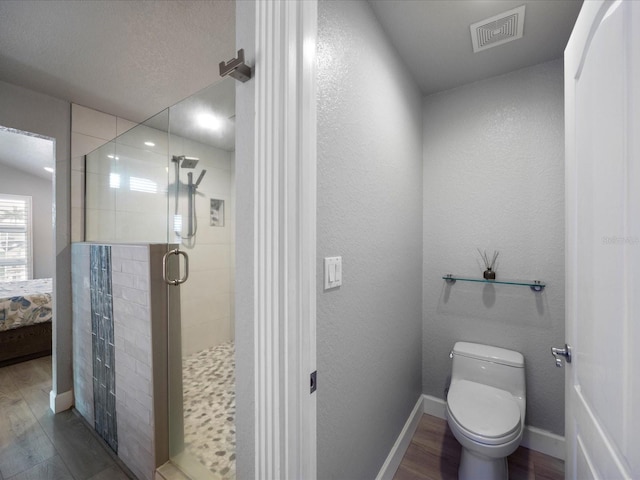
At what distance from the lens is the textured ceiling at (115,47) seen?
4.65ft

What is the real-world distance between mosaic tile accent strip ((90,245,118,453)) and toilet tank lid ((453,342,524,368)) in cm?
220

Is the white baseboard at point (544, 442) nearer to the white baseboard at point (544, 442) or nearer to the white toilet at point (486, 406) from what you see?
the white baseboard at point (544, 442)

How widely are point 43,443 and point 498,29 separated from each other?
12.3 feet

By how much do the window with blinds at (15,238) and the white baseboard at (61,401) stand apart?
3.56m

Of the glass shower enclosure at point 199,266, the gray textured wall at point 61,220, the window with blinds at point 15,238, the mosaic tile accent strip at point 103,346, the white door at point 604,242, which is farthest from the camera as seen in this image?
the window with blinds at point 15,238

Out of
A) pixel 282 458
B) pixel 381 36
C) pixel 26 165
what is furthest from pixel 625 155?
pixel 26 165

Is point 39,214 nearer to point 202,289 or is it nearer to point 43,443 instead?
point 43,443

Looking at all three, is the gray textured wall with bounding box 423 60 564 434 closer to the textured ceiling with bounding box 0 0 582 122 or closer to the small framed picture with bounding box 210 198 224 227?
the textured ceiling with bounding box 0 0 582 122

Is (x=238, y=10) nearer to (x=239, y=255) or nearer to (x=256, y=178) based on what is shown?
(x=256, y=178)

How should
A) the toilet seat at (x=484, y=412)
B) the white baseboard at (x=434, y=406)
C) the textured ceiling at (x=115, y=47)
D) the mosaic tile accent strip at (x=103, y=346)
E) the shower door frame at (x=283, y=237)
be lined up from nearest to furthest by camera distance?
the shower door frame at (x=283, y=237) < the toilet seat at (x=484, y=412) < the textured ceiling at (x=115, y=47) < the mosaic tile accent strip at (x=103, y=346) < the white baseboard at (x=434, y=406)

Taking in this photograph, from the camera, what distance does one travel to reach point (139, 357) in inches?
55.2

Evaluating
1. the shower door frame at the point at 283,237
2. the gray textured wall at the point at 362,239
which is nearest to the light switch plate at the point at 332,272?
the gray textured wall at the point at 362,239

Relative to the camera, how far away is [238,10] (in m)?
0.85

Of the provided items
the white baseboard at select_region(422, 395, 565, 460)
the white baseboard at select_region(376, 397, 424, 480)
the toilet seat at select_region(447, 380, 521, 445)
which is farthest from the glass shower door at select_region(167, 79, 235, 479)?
the white baseboard at select_region(422, 395, 565, 460)
